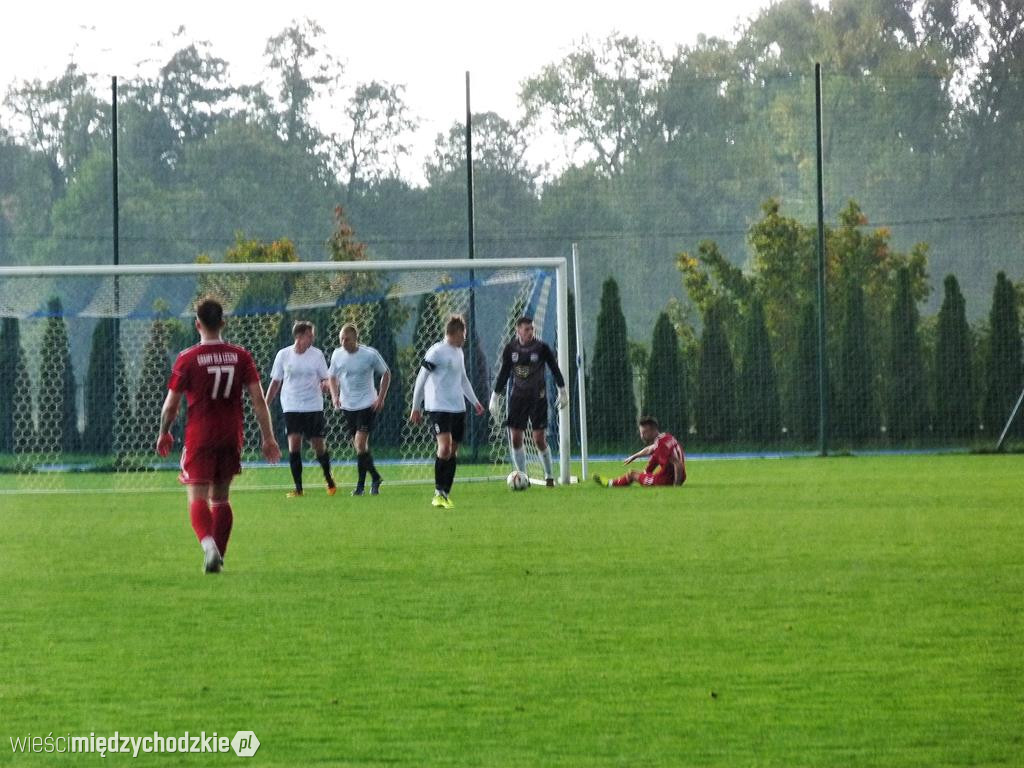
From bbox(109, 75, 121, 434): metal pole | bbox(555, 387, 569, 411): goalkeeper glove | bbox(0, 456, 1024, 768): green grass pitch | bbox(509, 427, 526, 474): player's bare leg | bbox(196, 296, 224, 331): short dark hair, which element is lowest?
bbox(0, 456, 1024, 768): green grass pitch

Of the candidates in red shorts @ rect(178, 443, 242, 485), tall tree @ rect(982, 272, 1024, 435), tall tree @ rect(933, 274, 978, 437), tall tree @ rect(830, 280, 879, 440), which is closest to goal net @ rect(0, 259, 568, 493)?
tall tree @ rect(830, 280, 879, 440)

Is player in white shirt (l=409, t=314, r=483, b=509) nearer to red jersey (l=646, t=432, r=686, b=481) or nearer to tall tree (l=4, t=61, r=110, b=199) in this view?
red jersey (l=646, t=432, r=686, b=481)

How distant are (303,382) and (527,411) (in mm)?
2325

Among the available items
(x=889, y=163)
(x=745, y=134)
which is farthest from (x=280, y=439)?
(x=889, y=163)

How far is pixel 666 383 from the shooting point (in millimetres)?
29078

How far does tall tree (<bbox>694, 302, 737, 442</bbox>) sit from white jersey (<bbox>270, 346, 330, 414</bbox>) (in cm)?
1221

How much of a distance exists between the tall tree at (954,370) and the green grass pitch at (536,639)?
49.6 feet

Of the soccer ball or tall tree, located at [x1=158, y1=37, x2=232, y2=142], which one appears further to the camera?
tall tree, located at [x1=158, y1=37, x2=232, y2=142]

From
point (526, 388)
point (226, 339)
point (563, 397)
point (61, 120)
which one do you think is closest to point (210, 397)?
point (526, 388)

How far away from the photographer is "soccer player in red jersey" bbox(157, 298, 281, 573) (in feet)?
32.5

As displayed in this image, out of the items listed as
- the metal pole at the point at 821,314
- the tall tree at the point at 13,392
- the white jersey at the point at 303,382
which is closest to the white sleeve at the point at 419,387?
the white jersey at the point at 303,382

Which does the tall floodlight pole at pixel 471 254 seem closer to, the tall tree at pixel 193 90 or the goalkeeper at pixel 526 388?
the goalkeeper at pixel 526 388

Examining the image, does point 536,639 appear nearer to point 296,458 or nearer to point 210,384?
point 210,384

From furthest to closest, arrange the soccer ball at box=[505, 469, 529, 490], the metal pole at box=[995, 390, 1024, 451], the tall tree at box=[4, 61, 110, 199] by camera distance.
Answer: the tall tree at box=[4, 61, 110, 199], the metal pole at box=[995, 390, 1024, 451], the soccer ball at box=[505, 469, 529, 490]
